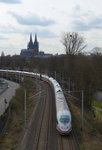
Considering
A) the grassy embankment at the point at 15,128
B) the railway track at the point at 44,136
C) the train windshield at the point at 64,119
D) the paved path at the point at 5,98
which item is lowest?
the paved path at the point at 5,98

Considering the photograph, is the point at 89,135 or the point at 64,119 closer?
the point at 64,119

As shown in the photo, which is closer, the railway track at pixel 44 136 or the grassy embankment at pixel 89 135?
the railway track at pixel 44 136

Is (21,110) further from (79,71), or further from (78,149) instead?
(78,149)

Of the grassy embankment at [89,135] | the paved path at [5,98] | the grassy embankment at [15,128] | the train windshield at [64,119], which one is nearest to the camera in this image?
the grassy embankment at [89,135]

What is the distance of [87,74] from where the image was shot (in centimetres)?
6519

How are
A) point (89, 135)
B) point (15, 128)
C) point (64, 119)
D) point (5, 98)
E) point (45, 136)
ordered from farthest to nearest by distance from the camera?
point (5, 98)
point (15, 128)
point (89, 135)
point (64, 119)
point (45, 136)

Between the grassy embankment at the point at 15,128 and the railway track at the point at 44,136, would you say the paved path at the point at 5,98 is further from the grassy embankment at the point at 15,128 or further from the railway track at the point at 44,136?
the railway track at the point at 44,136

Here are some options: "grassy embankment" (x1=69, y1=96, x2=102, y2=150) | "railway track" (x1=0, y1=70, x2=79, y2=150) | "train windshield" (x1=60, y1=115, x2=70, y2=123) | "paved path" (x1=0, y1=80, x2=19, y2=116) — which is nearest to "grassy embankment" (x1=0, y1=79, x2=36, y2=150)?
"railway track" (x1=0, y1=70, x2=79, y2=150)

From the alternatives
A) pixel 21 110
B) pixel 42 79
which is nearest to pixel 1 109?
pixel 21 110

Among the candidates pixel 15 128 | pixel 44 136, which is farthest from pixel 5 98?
pixel 44 136

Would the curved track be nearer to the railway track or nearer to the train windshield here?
the railway track

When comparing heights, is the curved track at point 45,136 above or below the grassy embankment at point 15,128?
above

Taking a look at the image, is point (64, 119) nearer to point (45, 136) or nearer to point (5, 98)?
point (45, 136)

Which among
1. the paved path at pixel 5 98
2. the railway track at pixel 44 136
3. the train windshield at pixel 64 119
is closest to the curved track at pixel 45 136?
the railway track at pixel 44 136
